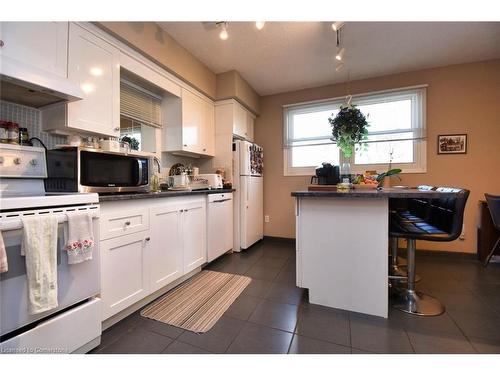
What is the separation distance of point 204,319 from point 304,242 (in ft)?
3.08

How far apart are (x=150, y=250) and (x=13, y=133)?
1.16 m

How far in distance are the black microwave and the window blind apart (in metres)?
0.81

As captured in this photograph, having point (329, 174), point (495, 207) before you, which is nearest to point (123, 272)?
point (329, 174)

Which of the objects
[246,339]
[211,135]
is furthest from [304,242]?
[211,135]

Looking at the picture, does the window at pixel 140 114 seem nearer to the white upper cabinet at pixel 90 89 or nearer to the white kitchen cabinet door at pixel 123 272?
the white upper cabinet at pixel 90 89

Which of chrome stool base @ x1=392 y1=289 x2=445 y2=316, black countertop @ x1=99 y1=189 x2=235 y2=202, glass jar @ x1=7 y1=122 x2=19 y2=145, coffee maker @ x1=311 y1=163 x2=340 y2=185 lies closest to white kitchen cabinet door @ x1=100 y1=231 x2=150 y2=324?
black countertop @ x1=99 y1=189 x2=235 y2=202

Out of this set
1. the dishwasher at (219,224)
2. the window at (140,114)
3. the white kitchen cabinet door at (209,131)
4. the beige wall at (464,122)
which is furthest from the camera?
the white kitchen cabinet door at (209,131)

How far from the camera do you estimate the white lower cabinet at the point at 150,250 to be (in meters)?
1.45

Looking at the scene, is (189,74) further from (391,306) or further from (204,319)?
(391,306)

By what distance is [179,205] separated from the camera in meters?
2.07

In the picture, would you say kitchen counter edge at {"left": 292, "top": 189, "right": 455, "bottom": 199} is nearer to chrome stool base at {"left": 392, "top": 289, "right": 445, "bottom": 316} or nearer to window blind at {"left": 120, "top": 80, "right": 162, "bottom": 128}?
chrome stool base at {"left": 392, "top": 289, "right": 445, "bottom": 316}

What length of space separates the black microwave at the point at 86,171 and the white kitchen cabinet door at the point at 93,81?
0.90 ft

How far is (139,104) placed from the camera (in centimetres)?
244

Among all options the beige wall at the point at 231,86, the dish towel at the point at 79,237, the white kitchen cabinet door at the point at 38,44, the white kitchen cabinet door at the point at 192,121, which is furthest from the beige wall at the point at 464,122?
the dish towel at the point at 79,237
